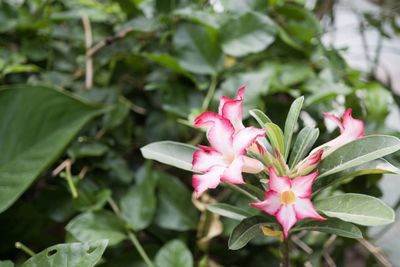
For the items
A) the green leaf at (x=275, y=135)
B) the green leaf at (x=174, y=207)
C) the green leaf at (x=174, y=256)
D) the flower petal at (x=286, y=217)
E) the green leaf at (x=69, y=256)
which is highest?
the green leaf at (x=275, y=135)

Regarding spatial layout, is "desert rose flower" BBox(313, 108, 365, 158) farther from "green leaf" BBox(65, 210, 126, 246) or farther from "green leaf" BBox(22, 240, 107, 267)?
"green leaf" BBox(65, 210, 126, 246)

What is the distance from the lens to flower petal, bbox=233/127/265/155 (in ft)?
1.37

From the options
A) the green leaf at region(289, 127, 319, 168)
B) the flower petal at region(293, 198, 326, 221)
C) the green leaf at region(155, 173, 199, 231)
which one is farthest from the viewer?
the green leaf at region(155, 173, 199, 231)

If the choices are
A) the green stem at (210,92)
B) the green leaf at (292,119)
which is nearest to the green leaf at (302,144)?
the green leaf at (292,119)

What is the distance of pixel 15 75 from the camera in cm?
95

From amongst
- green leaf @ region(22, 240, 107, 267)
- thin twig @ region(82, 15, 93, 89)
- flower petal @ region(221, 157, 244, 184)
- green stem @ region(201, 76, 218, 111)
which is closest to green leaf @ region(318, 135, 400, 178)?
flower petal @ region(221, 157, 244, 184)

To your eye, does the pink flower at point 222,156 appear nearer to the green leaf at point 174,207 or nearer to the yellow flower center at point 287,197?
the yellow flower center at point 287,197

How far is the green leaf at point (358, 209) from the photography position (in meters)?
0.43

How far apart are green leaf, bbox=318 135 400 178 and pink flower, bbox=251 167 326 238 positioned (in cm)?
8

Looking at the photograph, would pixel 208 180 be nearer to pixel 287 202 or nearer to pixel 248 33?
pixel 287 202

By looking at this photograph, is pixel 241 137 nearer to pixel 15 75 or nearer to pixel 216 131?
pixel 216 131

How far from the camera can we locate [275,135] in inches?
18.8

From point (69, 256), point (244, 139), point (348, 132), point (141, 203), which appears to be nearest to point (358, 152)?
point (348, 132)

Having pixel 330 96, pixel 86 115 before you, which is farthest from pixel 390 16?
pixel 86 115
